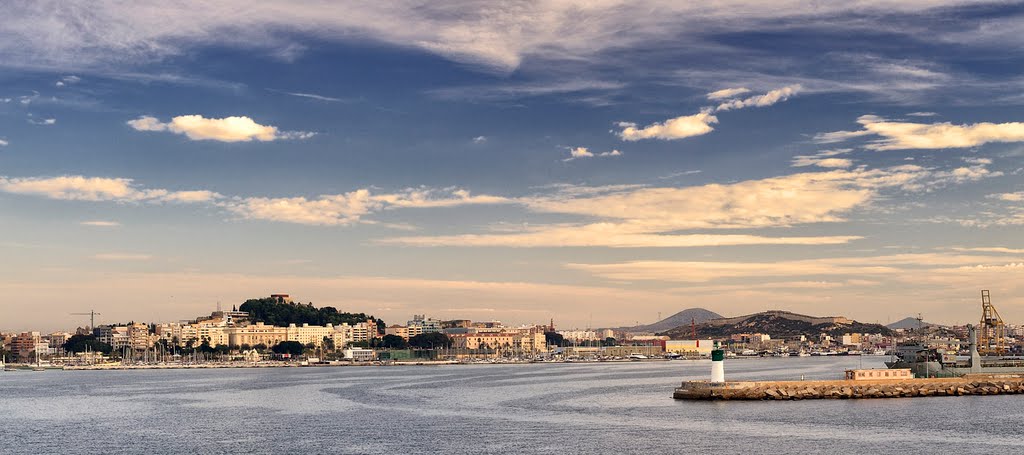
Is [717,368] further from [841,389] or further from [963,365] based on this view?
[963,365]

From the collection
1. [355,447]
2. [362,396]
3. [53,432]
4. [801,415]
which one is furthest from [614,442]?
[362,396]

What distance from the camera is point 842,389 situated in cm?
7438

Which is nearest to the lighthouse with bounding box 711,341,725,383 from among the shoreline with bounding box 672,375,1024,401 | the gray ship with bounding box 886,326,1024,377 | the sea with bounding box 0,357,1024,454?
the shoreline with bounding box 672,375,1024,401

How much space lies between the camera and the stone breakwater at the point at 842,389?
7306 centimetres

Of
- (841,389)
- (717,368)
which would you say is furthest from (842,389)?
(717,368)

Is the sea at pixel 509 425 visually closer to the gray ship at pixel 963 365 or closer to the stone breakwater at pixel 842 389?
the stone breakwater at pixel 842 389

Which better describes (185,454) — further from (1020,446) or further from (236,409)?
(1020,446)

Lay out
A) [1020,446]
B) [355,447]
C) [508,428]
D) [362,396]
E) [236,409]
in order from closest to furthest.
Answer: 1. [1020,446]
2. [355,447]
3. [508,428]
4. [236,409]
5. [362,396]

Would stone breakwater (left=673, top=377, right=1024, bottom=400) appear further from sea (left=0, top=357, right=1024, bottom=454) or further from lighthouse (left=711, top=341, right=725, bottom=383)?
sea (left=0, top=357, right=1024, bottom=454)

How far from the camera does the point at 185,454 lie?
49.3 meters

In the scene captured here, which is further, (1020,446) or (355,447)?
(355,447)

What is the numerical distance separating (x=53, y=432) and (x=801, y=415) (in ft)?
139

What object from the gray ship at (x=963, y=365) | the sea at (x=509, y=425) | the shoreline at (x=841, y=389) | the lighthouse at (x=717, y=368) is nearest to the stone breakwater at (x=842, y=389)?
the shoreline at (x=841, y=389)

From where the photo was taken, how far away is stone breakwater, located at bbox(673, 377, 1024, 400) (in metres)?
73.1
